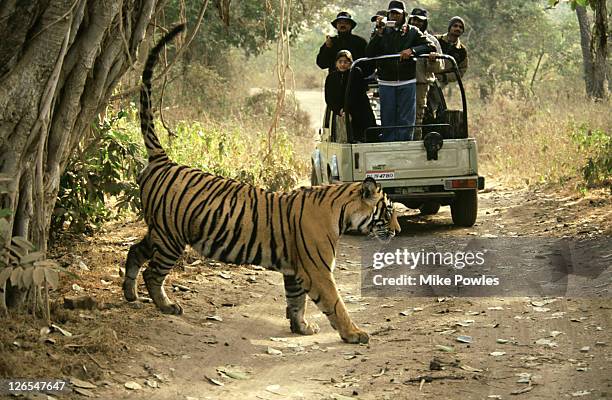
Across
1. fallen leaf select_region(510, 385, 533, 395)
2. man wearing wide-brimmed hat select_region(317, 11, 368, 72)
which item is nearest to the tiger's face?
fallen leaf select_region(510, 385, 533, 395)

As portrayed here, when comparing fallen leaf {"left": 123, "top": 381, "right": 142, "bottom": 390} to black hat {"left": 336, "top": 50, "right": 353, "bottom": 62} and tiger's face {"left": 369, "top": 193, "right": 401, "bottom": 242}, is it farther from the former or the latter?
black hat {"left": 336, "top": 50, "right": 353, "bottom": 62}

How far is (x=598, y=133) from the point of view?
549 inches

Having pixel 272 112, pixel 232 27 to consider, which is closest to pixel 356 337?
pixel 232 27

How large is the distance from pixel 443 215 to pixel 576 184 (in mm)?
2039

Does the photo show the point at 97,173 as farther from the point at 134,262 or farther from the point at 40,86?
the point at 40,86

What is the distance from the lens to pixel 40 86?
598 centimetres

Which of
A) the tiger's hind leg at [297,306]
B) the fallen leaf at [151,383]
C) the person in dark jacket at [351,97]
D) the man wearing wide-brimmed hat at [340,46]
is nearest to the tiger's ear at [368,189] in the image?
the tiger's hind leg at [297,306]

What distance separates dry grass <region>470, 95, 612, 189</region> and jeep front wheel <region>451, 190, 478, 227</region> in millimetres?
2916

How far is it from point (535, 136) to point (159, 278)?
11.3m

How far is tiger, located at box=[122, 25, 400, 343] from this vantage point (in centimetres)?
703

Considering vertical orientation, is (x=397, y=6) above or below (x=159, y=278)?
above

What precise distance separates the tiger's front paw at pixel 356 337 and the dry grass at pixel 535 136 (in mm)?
7710

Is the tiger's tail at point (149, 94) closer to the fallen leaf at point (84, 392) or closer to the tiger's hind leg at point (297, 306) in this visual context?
the tiger's hind leg at point (297, 306)

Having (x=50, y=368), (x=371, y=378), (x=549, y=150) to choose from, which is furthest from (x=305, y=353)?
(x=549, y=150)
